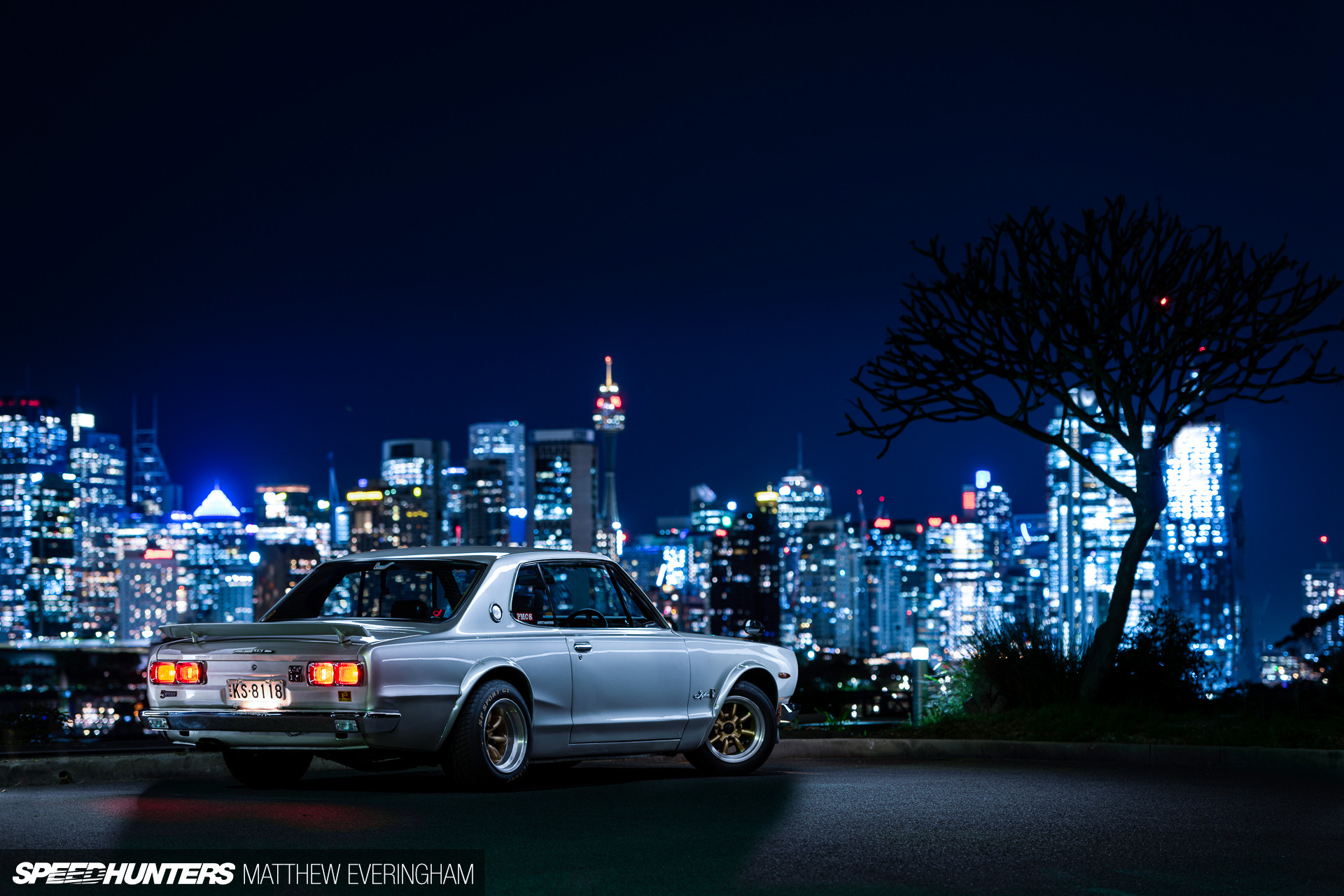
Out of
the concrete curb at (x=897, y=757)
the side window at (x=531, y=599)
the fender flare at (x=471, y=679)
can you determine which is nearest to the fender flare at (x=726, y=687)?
the side window at (x=531, y=599)

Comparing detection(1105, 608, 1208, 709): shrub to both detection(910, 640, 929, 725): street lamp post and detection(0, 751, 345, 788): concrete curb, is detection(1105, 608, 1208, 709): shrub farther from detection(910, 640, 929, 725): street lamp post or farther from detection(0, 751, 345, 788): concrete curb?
detection(0, 751, 345, 788): concrete curb

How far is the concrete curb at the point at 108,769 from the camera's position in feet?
37.0

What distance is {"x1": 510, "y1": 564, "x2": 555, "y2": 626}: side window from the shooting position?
1054 centimetres

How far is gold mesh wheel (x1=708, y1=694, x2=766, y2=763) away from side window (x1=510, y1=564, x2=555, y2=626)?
1.84 meters

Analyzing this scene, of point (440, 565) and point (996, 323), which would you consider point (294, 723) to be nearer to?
point (440, 565)

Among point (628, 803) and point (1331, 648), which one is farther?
point (1331, 648)

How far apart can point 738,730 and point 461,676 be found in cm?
295

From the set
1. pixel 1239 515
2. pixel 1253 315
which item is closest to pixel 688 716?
pixel 1253 315

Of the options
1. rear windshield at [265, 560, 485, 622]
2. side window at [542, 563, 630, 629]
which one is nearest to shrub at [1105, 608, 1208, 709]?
side window at [542, 563, 630, 629]

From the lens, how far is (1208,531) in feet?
601

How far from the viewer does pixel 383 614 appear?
35.8 feet

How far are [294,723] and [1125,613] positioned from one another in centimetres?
1042

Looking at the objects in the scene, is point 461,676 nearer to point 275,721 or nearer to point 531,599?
point 531,599

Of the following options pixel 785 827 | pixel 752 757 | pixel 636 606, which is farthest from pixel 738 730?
pixel 785 827
